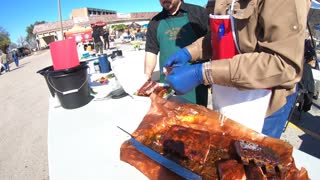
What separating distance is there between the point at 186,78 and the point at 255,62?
0.29 meters

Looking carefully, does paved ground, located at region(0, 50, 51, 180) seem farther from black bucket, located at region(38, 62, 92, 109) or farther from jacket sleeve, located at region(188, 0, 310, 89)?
jacket sleeve, located at region(188, 0, 310, 89)

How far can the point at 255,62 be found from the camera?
0.94m

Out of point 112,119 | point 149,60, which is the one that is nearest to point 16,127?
point 149,60

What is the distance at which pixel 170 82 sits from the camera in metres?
1.09

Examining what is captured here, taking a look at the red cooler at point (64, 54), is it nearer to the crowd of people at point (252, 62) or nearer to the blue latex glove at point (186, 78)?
the crowd of people at point (252, 62)

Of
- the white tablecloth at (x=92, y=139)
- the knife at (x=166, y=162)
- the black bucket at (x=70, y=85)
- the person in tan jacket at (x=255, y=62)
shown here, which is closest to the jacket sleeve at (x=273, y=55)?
Result: the person in tan jacket at (x=255, y=62)

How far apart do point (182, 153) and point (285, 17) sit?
630mm

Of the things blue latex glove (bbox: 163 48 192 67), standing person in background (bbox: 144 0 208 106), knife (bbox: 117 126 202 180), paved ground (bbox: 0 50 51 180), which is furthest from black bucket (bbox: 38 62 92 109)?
paved ground (bbox: 0 50 51 180)

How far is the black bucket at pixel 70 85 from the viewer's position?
185 cm

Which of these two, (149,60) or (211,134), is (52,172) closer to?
(211,134)

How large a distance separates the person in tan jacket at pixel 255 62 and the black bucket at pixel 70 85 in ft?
2.86

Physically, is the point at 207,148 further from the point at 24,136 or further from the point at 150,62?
the point at 24,136

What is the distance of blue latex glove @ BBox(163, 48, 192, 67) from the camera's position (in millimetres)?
1387

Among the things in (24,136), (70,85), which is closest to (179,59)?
(70,85)
